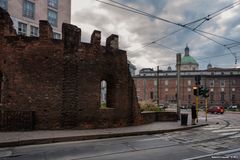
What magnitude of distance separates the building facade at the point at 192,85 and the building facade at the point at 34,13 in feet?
165

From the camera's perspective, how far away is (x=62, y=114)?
15.1m

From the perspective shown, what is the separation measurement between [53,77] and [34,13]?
28.7 m

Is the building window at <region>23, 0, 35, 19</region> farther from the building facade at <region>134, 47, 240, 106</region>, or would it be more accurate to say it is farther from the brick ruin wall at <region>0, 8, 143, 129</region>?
the building facade at <region>134, 47, 240, 106</region>

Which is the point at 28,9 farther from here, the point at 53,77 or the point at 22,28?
the point at 53,77

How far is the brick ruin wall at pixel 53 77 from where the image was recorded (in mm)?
14742

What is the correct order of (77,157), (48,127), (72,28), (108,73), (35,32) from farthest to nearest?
(35,32)
(108,73)
(72,28)
(48,127)
(77,157)

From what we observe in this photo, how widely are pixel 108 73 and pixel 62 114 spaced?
13.5 feet

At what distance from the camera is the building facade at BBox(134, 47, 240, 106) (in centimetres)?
9025

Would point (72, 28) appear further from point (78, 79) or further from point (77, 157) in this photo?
point (77, 157)

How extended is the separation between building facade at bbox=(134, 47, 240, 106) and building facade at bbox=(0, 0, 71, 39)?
165 ft

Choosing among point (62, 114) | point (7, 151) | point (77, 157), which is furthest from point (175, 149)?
point (62, 114)

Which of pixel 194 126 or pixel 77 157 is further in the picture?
pixel 194 126

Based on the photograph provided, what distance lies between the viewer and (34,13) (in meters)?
40.3

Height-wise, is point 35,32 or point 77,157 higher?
point 35,32
